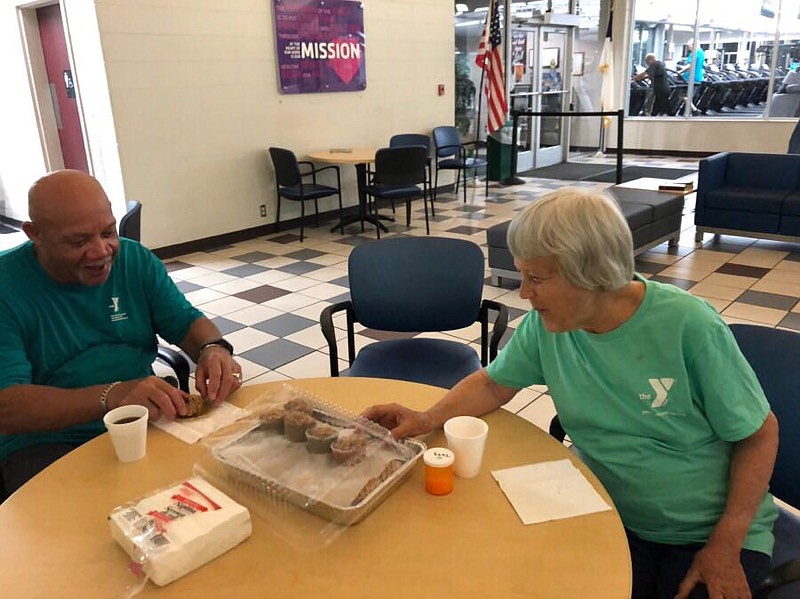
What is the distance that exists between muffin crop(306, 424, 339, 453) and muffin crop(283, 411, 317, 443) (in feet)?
0.06

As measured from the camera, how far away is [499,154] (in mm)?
8703

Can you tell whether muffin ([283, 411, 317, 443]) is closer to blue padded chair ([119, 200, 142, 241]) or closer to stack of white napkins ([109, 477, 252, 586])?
stack of white napkins ([109, 477, 252, 586])

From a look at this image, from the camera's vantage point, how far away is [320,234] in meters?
6.71

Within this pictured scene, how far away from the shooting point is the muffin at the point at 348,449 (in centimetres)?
122

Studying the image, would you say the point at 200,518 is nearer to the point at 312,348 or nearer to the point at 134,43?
the point at 312,348

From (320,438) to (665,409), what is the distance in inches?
27.9

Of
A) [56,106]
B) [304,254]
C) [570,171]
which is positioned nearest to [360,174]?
[304,254]

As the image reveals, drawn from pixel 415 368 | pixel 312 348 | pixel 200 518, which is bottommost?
pixel 312 348

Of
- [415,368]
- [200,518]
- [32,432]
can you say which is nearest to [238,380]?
[32,432]

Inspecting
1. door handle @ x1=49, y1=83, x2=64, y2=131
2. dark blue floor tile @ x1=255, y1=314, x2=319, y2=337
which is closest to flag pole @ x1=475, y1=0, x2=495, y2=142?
door handle @ x1=49, y1=83, x2=64, y2=131

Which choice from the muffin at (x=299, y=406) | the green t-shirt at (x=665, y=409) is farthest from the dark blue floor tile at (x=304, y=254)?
the green t-shirt at (x=665, y=409)

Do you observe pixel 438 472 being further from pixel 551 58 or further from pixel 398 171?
pixel 551 58

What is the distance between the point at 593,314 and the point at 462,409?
0.38 m

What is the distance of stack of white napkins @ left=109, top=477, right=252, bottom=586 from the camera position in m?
0.99
